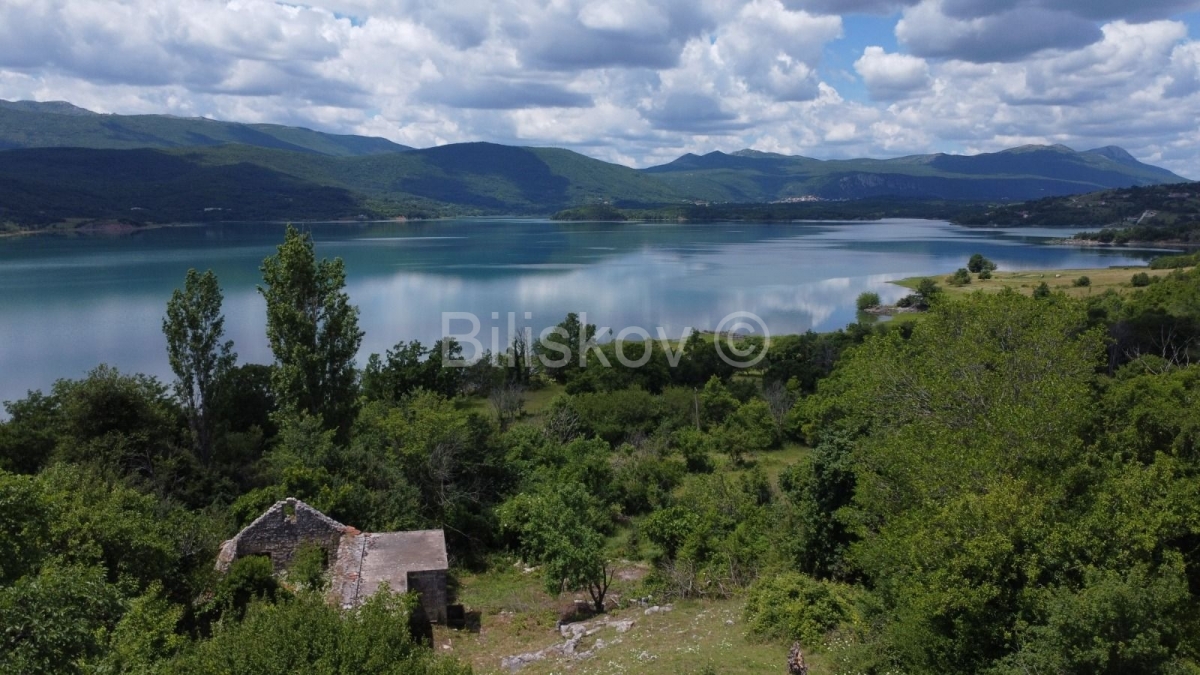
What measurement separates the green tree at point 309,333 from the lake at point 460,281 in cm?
2326

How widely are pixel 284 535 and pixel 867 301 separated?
216ft

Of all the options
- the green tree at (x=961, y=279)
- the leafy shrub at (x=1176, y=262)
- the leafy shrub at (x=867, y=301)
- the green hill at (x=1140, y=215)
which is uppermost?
the green hill at (x=1140, y=215)

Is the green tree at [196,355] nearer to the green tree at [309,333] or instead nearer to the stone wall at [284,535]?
the green tree at [309,333]

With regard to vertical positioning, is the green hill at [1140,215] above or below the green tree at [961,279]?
above

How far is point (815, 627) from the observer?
1283 cm

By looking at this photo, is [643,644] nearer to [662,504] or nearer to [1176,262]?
[662,504]

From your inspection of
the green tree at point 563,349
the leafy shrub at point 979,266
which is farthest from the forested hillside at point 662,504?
the leafy shrub at point 979,266

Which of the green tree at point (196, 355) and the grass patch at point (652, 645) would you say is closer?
the grass patch at point (652, 645)

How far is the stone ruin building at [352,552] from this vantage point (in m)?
14.7

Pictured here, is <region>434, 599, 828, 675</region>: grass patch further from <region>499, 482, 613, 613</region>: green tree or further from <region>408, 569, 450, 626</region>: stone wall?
<region>499, 482, 613, 613</region>: green tree

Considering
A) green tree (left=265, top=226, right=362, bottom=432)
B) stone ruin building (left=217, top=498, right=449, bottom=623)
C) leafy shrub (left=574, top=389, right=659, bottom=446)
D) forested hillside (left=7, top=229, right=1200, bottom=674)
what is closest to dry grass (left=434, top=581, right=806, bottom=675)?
forested hillside (left=7, top=229, right=1200, bottom=674)

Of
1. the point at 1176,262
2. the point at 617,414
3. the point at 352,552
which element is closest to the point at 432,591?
the point at 352,552

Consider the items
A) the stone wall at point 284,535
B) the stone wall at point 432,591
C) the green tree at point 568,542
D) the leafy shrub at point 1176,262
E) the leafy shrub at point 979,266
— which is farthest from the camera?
the leafy shrub at point 979,266

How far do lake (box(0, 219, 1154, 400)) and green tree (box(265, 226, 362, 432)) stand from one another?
76.3 feet
